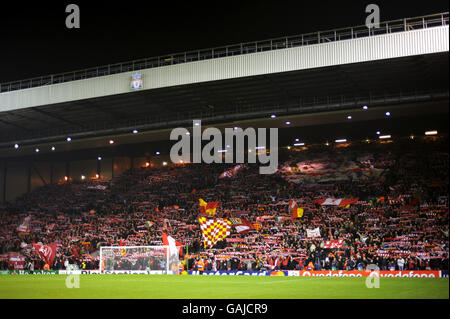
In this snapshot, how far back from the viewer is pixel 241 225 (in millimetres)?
39188

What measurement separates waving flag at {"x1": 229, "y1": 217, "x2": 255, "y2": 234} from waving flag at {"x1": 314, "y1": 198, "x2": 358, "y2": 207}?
5.24 metres

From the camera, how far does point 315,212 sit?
1524 inches

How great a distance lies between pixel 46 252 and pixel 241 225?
15.0 meters

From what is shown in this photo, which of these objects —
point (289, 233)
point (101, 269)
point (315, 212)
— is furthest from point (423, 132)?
point (101, 269)

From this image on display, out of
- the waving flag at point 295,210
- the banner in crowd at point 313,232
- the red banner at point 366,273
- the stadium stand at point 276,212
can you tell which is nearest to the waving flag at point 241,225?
the stadium stand at point 276,212

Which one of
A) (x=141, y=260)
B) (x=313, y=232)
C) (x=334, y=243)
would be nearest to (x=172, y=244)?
(x=141, y=260)

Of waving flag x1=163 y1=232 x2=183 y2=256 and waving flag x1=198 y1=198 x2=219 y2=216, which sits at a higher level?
waving flag x1=198 y1=198 x2=219 y2=216

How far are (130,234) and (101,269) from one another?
5.43m

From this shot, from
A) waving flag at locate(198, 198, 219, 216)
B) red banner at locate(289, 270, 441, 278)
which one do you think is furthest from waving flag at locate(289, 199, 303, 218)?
red banner at locate(289, 270, 441, 278)

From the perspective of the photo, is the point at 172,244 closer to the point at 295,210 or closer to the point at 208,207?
the point at 208,207

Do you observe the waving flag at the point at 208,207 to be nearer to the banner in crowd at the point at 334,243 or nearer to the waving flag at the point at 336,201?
the waving flag at the point at 336,201

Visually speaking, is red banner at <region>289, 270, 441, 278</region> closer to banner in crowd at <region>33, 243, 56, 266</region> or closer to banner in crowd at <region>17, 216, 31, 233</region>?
banner in crowd at <region>33, 243, 56, 266</region>

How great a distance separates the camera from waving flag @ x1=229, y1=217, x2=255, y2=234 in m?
38.9

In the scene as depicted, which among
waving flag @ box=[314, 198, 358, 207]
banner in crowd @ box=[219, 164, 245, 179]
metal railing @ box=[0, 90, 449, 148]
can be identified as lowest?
waving flag @ box=[314, 198, 358, 207]
